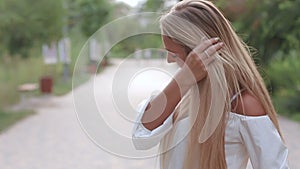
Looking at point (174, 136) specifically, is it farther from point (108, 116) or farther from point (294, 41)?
point (294, 41)

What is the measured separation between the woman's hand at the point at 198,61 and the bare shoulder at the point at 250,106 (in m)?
0.13

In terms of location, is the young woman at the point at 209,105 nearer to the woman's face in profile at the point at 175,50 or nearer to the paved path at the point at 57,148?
the woman's face in profile at the point at 175,50

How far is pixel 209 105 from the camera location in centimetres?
150

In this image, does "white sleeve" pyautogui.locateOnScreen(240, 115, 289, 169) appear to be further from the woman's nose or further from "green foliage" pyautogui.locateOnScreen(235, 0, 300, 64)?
"green foliage" pyautogui.locateOnScreen(235, 0, 300, 64)

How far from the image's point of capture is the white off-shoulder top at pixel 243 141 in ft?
4.80

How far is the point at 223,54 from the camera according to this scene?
1505 mm

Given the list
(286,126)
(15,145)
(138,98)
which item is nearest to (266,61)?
(286,126)

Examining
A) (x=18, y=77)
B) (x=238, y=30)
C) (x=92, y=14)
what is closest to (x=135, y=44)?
(x=238, y=30)

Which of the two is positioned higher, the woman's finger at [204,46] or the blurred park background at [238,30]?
the woman's finger at [204,46]

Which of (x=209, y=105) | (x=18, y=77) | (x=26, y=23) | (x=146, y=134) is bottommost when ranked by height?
(x=18, y=77)

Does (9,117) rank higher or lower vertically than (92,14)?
higher

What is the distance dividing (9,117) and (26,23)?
119 inches

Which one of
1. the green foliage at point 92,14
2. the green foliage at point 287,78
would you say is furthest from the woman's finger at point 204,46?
the green foliage at point 92,14

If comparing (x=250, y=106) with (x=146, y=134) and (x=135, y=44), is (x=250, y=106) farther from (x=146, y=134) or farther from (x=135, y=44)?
(x=135, y=44)
